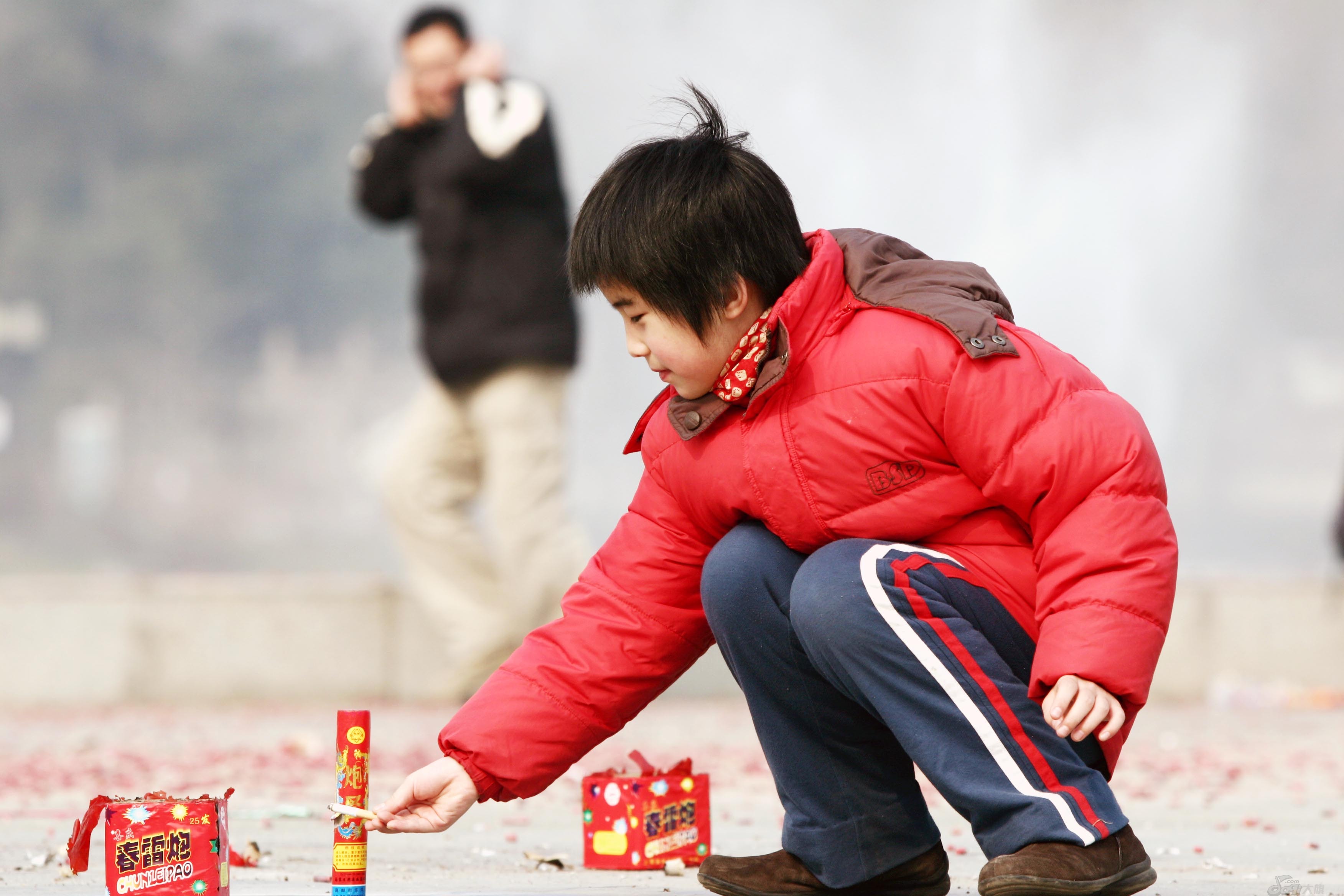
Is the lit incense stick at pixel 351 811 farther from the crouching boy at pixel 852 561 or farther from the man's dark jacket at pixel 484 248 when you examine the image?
the man's dark jacket at pixel 484 248

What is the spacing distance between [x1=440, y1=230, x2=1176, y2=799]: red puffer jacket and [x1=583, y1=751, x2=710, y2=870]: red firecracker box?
0.78ft

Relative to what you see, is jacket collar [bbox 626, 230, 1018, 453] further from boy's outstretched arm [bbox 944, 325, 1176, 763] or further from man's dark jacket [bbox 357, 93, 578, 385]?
man's dark jacket [bbox 357, 93, 578, 385]

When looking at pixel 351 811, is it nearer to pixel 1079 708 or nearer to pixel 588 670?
pixel 588 670

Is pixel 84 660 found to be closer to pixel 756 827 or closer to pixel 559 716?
pixel 756 827

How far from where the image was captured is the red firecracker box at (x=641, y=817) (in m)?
2.20

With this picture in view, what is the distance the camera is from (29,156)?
6590mm

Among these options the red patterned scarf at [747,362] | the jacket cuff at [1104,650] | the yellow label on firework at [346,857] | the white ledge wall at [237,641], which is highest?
the white ledge wall at [237,641]

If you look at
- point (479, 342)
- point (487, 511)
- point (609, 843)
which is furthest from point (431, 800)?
point (487, 511)

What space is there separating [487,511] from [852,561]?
11.2ft

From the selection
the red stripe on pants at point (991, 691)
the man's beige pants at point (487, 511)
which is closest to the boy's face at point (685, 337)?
the red stripe on pants at point (991, 691)

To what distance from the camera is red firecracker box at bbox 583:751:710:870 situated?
7.23 ft

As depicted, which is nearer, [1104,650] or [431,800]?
[1104,650]

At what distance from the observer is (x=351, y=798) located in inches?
68.4

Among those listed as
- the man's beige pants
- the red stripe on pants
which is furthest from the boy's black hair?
the man's beige pants
